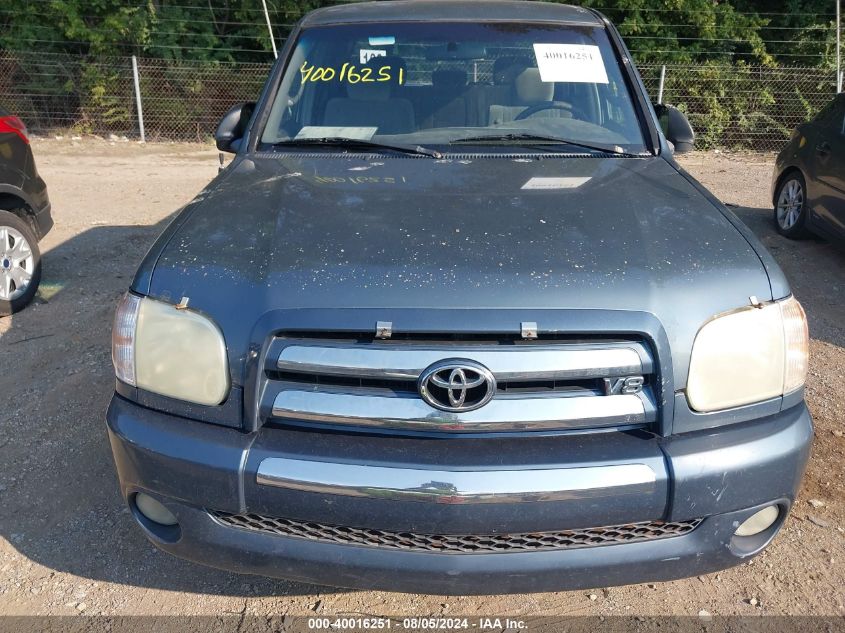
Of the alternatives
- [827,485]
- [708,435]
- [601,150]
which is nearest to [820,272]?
[827,485]

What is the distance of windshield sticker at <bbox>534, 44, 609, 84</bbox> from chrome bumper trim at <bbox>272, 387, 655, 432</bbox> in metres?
1.89

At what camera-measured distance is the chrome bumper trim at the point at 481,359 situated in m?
2.02

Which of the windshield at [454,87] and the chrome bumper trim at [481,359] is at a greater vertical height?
the windshield at [454,87]

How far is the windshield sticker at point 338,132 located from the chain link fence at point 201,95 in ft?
36.2

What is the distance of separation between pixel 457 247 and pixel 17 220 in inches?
168

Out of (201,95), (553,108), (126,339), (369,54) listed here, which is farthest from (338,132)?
(201,95)

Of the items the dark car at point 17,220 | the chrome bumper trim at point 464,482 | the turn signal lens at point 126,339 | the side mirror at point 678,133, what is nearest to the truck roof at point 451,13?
the side mirror at point 678,133

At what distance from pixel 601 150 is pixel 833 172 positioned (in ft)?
13.7

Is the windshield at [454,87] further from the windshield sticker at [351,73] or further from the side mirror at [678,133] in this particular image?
the side mirror at [678,133]

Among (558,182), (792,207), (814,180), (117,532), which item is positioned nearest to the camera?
(558,182)

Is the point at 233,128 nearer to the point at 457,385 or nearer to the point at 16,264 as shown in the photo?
the point at 457,385

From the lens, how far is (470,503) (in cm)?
199

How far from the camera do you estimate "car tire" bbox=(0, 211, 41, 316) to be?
519 cm

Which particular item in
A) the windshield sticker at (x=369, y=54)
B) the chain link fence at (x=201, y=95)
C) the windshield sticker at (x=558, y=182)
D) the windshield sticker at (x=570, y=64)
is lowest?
the chain link fence at (x=201, y=95)
